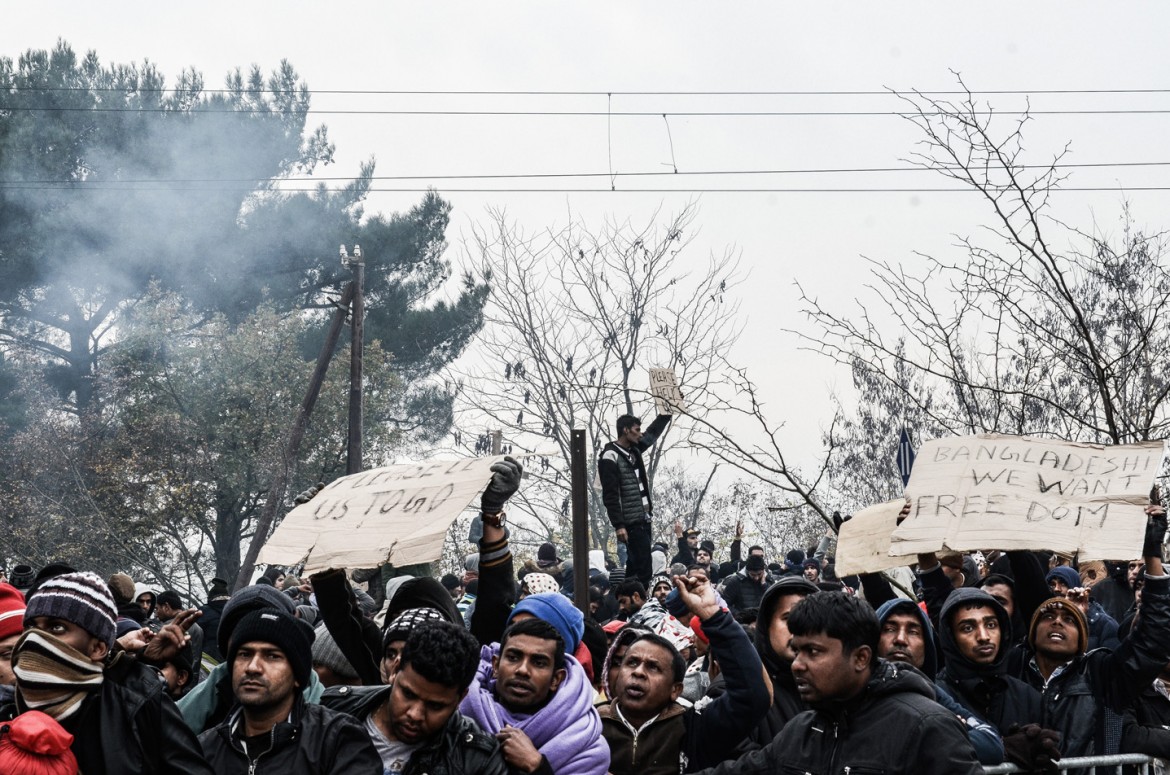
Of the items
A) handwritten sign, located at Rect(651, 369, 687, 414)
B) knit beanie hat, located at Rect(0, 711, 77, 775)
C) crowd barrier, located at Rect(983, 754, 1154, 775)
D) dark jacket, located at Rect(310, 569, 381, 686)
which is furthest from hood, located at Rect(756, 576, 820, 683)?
handwritten sign, located at Rect(651, 369, 687, 414)

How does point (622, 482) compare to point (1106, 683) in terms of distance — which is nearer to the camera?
point (1106, 683)

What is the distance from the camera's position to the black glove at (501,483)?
488 centimetres

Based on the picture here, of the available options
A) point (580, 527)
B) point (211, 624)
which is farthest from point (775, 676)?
point (211, 624)

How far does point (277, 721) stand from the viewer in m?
3.93

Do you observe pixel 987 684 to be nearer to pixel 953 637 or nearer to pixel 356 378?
pixel 953 637

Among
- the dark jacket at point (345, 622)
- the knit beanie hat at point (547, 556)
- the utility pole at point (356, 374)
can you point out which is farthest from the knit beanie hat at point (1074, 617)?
the utility pole at point (356, 374)

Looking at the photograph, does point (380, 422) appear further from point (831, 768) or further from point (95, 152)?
point (831, 768)

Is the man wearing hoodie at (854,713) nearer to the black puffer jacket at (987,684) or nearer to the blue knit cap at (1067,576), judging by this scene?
the black puffer jacket at (987,684)

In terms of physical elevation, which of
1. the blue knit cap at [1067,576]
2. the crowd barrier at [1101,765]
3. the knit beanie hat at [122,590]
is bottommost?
the knit beanie hat at [122,590]

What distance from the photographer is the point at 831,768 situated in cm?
369

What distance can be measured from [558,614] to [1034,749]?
1820mm

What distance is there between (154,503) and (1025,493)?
84.5ft

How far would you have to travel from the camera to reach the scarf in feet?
12.1

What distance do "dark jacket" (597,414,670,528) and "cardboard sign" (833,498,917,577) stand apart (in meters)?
4.66
